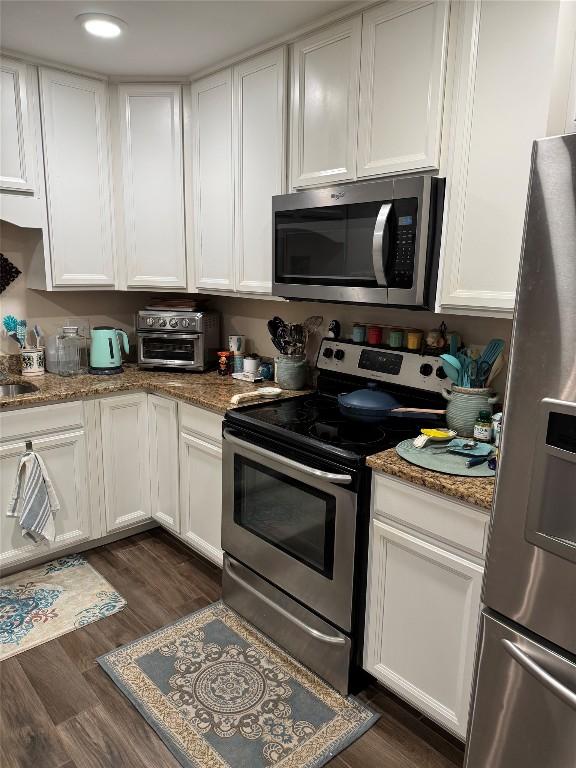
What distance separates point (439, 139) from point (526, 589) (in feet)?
4.50

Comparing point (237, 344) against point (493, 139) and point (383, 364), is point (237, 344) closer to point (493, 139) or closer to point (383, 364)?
point (383, 364)

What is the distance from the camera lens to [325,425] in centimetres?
202

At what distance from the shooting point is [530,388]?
108 centimetres

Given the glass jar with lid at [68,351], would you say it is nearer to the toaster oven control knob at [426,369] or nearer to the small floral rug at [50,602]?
the small floral rug at [50,602]

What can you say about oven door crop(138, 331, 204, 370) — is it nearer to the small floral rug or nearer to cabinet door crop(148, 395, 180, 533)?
cabinet door crop(148, 395, 180, 533)

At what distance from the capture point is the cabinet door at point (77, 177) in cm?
257

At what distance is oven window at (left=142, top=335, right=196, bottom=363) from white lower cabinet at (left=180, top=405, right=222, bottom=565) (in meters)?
0.47

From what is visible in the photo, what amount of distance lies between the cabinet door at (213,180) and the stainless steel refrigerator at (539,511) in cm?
177

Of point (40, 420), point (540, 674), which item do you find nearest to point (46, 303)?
point (40, 420)

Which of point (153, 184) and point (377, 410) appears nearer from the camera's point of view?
point (377, 410)

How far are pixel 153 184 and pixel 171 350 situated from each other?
884mm

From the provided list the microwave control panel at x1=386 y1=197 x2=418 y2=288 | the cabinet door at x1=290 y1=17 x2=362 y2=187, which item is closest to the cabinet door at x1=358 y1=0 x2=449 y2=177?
the cabinet door at x1=290 y1=17 x2=362 y2=187

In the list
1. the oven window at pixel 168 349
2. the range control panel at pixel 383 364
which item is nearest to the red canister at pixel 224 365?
the oven window at pixel 168 349

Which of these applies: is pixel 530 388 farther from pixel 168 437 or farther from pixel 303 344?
pixel 168 437
